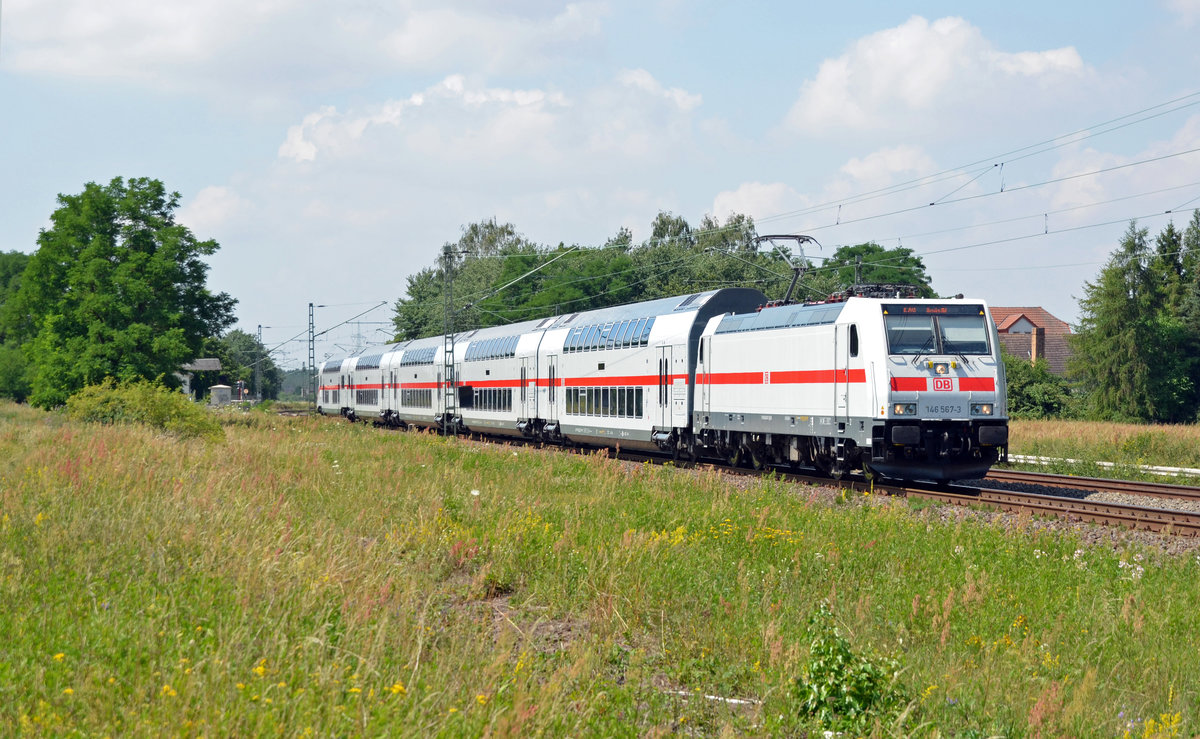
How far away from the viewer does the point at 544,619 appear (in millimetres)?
8438

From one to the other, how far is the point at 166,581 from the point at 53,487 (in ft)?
14.5

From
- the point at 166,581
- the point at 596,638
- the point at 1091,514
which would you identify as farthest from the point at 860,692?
the point at 1091,514

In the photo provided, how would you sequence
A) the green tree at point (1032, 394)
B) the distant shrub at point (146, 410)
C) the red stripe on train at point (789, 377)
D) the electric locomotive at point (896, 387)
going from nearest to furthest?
1. the electric locomotive at point (896, 387)
2. the red stripe on train at point (789, 377)
3. the distant shrub at point (146, 410)
4. the green tree at point (1032, 394)

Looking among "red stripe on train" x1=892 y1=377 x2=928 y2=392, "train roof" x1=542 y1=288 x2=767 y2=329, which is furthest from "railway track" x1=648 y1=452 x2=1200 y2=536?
"train roof" x1=542 y1=288 x2=767 y2=329

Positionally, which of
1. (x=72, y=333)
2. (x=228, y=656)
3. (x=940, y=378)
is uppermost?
(x=72, y=333)

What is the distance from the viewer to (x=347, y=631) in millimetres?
6473

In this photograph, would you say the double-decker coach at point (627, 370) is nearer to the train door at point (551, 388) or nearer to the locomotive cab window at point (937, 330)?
the train door at point (551, 388)

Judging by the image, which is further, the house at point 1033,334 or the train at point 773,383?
the house at point 1033,334

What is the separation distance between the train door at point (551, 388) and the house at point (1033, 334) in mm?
69510

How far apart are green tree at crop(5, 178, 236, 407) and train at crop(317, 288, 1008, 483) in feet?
50.6

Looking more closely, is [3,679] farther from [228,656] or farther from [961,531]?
[961,531]

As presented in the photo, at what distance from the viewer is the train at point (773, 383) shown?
1817 cm

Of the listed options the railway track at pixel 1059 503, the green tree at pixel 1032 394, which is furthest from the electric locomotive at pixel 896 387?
the green tree at pixel 1032 394

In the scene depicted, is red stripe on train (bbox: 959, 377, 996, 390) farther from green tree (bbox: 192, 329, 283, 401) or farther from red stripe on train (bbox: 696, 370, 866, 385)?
green tree (bbox: 192, 329, 283, 401)
